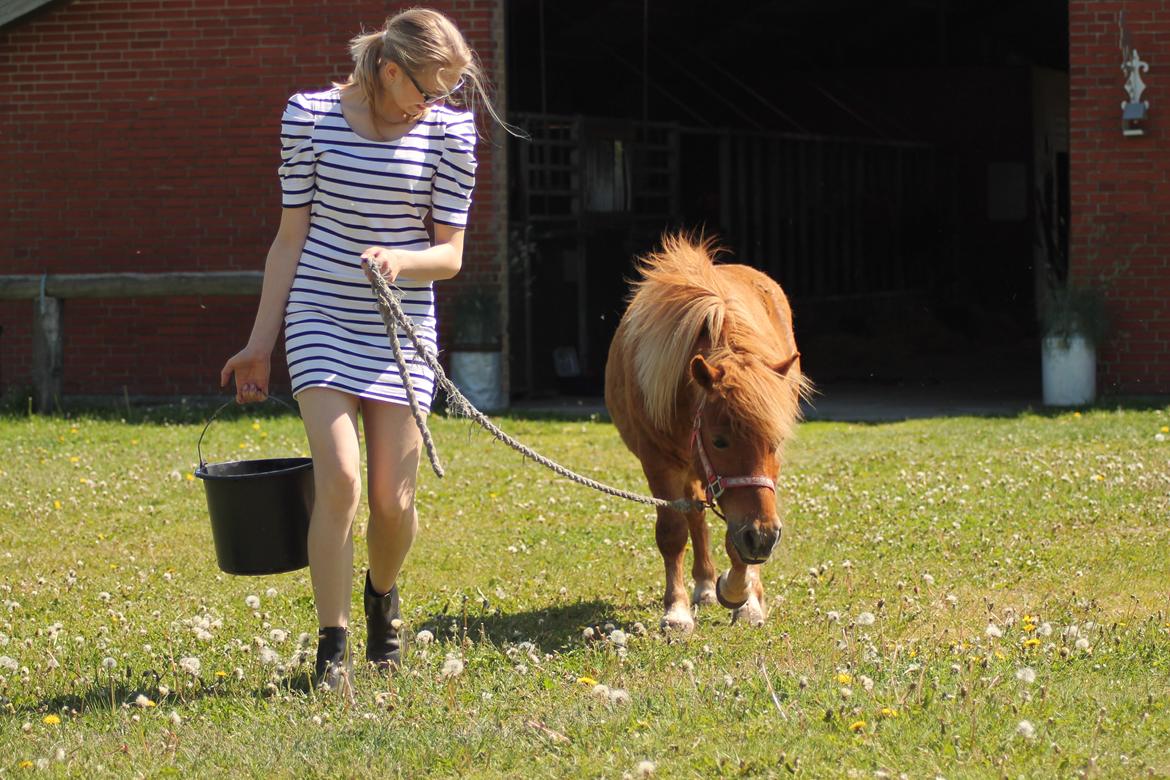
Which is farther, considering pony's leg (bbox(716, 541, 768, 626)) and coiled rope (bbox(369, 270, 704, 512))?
pony's leg (bbox(716, 541, 768, 626))

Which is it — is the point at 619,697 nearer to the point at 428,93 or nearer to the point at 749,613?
the point at 749,613

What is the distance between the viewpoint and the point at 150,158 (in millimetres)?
14430

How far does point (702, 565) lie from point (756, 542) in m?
1.62

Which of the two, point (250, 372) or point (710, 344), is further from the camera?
point (710, 344)

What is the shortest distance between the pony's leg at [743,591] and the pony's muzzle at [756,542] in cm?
21

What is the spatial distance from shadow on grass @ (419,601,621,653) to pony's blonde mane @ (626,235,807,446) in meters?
0.91

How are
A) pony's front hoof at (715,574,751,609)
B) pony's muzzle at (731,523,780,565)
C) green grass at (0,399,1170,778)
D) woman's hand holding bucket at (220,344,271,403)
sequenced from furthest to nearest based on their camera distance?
pony's front hoof at (715,574,751,609)
pony's muzzle at (731,523,780,565)
woman's hand holding bucket at (220,344,271,403)
green grass at (0,399,1170,778)

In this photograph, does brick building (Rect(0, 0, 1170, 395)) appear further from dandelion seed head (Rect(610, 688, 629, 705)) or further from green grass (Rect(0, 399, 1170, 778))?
dandelion seed head (Rect(610, 688, 629, 705))

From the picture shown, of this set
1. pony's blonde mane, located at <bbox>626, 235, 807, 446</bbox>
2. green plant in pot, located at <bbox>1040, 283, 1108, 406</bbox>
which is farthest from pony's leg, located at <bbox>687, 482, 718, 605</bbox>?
green plant in pot, located at <bbox>1040, 283, 1108, 406</bbox>

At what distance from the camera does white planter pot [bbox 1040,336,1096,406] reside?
1302 cm

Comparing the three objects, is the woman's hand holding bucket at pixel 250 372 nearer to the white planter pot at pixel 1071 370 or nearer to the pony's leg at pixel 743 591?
the pony's leg at pixel 743 591

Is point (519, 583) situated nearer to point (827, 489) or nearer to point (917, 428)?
point (827, 489)

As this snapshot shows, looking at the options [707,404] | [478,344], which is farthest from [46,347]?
[707,404]

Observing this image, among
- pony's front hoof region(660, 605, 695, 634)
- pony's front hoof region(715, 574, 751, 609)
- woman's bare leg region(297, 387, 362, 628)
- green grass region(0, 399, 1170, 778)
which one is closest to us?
green grass region(0, 399, 1170, 778)
